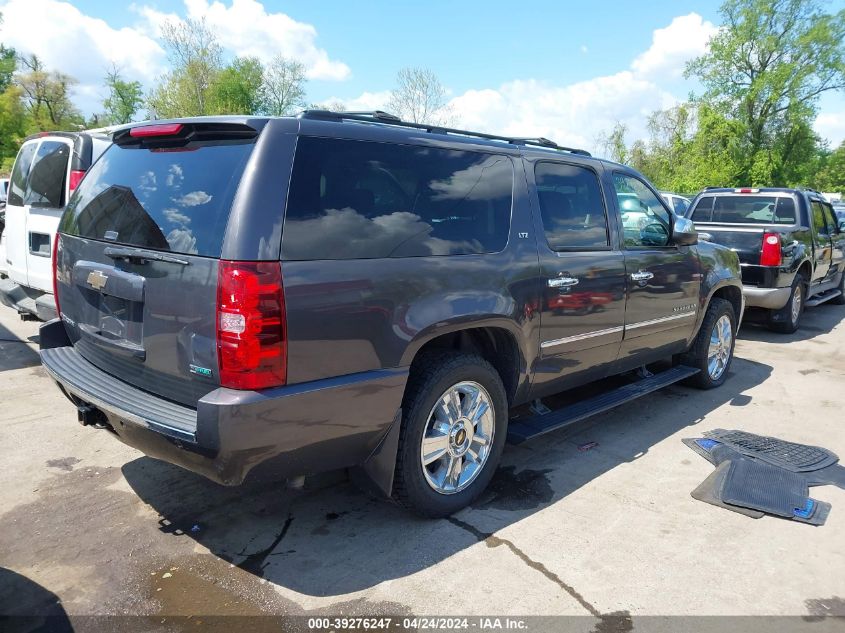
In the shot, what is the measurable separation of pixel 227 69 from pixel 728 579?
45678mm

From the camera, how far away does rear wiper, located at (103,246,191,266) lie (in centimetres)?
255

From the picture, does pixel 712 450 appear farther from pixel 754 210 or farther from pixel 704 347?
pixel 754 210

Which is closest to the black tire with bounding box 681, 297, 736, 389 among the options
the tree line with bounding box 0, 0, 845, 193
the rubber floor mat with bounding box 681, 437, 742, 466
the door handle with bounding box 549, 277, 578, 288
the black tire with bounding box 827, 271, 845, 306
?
the rubber floor mat with bounding box 681, 437, 742, 466

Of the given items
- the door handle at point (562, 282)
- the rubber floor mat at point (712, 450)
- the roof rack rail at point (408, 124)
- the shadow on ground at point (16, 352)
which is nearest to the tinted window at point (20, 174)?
the shadow on ground at point (16, 352)

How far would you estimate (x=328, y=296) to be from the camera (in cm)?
253

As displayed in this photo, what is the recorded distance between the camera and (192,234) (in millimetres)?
2553

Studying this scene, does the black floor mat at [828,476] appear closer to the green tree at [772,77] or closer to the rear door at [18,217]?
the rear door at [18,217]

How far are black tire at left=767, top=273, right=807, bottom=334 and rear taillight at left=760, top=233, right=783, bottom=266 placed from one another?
0.70m

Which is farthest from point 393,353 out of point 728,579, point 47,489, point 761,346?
point 761,346

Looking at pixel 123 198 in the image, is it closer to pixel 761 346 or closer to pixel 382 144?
pixel 382 144

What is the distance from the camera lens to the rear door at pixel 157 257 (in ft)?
8.15

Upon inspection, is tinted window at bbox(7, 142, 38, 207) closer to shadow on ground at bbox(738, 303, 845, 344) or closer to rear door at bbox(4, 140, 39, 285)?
rear door at bbox(4, 140, 39, 285)

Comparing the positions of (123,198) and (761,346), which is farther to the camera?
(761,346)

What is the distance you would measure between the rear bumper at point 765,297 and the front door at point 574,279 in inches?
182
